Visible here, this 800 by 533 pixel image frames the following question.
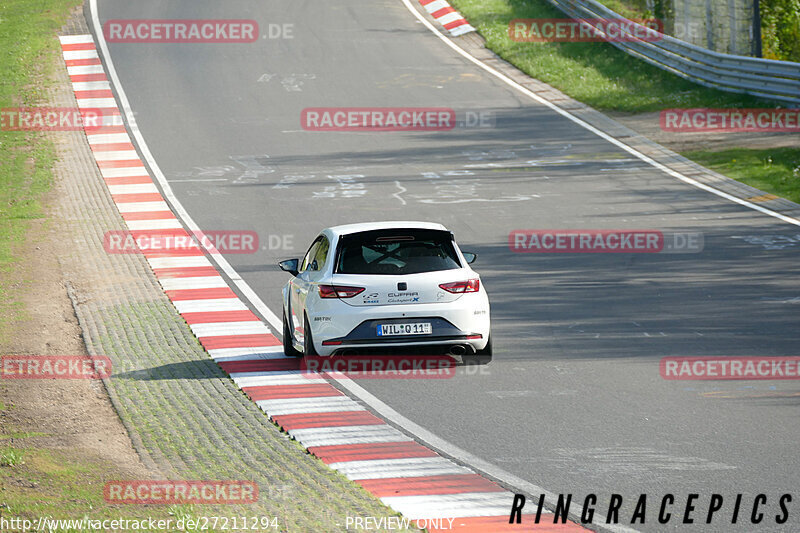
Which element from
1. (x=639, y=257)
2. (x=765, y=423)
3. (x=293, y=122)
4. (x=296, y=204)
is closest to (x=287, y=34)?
(x=293, y=122)

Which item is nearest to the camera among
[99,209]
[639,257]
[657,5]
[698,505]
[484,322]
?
[698,505]

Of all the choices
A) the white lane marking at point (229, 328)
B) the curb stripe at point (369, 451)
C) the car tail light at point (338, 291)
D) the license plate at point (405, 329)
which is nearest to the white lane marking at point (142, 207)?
the white lane marking at point (229, 328)

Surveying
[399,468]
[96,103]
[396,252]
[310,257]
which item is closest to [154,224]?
[310,257]

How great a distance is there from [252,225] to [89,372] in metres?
9.52

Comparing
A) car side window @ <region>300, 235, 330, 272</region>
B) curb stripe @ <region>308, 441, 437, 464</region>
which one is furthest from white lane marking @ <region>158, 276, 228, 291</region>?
curb stripe @ <region>308, 441, 437, 464</region>

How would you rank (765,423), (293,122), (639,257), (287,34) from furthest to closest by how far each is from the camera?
(287,34) → (293,122) → (639,257) → (765,423)

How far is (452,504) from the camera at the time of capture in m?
8.22

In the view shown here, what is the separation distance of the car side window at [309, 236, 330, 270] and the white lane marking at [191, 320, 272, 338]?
1.93 m

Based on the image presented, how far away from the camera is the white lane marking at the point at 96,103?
1268 inches

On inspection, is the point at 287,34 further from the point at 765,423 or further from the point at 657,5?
the point at 765,423

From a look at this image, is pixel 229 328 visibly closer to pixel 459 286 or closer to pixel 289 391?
pixel 289 391

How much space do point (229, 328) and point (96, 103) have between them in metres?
19.1

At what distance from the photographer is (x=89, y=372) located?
1270 centimetres

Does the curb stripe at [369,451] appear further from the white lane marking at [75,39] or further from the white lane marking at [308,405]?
the white lane marking at [75,39]
